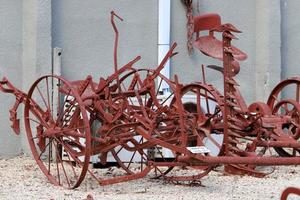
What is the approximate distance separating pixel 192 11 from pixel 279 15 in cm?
135

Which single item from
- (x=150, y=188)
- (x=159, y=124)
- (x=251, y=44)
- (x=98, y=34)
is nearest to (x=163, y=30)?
(x=98, y=34)

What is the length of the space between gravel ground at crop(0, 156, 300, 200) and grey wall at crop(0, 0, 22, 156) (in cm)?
106

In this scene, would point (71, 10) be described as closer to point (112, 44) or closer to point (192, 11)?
point (112, 44)

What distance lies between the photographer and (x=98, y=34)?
9.17m

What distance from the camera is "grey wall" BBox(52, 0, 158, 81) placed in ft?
29.5

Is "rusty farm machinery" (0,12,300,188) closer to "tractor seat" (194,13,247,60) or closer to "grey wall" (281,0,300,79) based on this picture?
"tractor seat" (194,13,247,60)

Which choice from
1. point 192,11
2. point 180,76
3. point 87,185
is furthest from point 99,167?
point 192,11

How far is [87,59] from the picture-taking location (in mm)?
9102

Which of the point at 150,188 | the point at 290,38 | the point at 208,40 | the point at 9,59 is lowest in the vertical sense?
the point at 150,188

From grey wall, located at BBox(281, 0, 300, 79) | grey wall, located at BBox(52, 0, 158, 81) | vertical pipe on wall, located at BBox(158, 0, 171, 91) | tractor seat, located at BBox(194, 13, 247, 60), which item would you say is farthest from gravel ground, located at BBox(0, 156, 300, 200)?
grey wall, located at BBox(281, 0, 300, 79)

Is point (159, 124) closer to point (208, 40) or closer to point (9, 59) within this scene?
point (208, 40)

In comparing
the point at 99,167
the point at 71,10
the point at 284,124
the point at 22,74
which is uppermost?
the point at 71,10

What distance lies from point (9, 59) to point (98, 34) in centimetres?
124

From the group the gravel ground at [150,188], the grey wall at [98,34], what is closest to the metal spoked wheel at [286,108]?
the gravel ground at [150,188]
